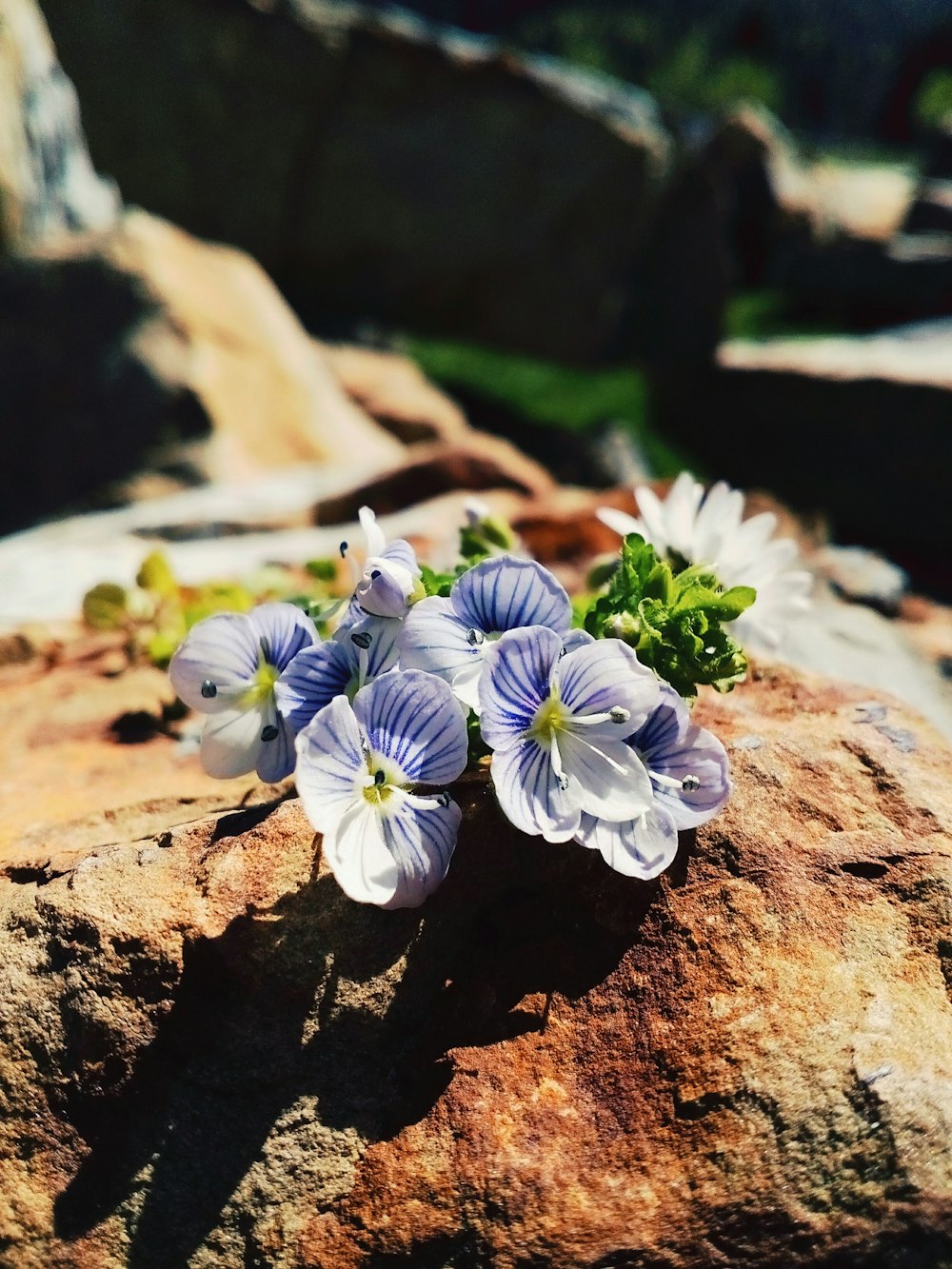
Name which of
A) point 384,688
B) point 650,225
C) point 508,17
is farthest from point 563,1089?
point 508,17

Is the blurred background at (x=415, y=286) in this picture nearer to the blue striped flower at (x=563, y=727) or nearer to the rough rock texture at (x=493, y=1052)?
the rough rock texture at (x=493, y=1052)

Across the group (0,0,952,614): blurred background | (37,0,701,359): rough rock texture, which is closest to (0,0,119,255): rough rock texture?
(0,0,952,614): blurred background

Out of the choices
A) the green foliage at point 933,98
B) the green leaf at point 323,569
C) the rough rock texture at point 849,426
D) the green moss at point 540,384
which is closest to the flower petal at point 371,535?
the green leaf at point 323,569

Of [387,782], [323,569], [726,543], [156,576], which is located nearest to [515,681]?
[387,782]

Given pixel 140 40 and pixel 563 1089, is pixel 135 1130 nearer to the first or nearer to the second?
pixel 563 1089

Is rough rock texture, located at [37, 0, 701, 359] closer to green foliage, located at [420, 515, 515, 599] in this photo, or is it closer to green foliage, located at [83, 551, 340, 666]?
green foliage, located at [83, 551, 340, 666]

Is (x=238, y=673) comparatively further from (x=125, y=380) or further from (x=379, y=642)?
(x=125, y=380)

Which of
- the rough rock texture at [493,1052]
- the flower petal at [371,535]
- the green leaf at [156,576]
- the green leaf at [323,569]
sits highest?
the flower petal at [371,535]
